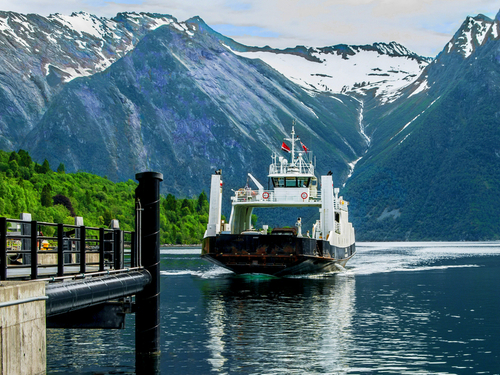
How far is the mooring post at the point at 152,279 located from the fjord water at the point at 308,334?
0.61 m

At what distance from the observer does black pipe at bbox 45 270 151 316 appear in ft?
58.1

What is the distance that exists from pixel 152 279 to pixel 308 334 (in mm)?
10406

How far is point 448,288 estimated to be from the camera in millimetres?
57750

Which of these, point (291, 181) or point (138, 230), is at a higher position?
point (291, 181)

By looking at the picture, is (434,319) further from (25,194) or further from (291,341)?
(25,194)

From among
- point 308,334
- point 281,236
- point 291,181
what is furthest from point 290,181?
point 308,334

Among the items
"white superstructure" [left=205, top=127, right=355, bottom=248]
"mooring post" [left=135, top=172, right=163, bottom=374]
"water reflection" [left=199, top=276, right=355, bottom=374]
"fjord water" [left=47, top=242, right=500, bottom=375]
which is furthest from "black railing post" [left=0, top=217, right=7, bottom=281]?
"white superstructure" [left=205, top=127, right=355, bottom=248]

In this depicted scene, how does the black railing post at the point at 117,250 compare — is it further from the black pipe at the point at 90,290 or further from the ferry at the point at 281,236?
the ferry at the point at 281,236

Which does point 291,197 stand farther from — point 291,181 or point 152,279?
point 152,279

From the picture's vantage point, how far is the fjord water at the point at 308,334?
82.5 ft

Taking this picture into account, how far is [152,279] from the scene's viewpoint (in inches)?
950

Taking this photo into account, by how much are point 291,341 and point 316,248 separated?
3470cm

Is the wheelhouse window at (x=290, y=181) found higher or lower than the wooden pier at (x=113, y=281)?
higher

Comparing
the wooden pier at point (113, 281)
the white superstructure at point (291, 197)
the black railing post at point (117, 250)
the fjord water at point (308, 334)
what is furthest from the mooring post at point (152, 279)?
the white superstructure at point (291, 197)
